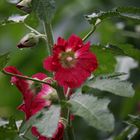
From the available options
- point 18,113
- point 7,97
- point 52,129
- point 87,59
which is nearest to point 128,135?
point 87,59

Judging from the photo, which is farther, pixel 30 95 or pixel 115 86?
pixel 30 95

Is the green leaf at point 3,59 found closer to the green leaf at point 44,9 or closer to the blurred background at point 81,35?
the green leaf at point 44,9

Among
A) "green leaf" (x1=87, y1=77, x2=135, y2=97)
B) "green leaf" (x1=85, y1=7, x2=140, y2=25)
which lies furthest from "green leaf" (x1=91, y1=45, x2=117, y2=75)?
"green leaf" (x1=87, y1=77, x2=135, y2=97)

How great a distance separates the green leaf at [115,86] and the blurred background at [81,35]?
720 mm

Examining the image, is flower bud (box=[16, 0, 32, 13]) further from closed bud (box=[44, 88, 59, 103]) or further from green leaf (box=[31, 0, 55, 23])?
closed bud (box=[44, 88, 59, 103])

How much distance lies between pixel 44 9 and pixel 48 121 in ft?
0.74

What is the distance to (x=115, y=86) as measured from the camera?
1.01m

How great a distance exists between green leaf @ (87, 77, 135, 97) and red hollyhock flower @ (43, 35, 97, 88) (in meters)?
0.07

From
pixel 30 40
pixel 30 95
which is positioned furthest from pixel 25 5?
pixel 30 95

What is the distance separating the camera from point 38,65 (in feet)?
7.48

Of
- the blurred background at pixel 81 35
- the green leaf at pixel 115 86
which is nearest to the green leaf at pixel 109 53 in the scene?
the green leaf at pixel 115 86

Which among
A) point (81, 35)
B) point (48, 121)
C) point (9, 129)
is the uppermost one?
point (48, 121)

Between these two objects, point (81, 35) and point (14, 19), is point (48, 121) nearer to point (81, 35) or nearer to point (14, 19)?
point (14, 19)

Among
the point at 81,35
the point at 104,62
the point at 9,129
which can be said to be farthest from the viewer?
the point at 81,35
